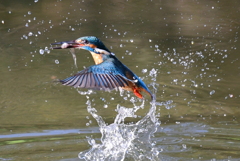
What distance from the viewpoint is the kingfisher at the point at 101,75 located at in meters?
3.21

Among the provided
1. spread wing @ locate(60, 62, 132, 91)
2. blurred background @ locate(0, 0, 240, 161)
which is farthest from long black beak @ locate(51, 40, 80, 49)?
blurred background @ locate(0, 0, 240, 161)

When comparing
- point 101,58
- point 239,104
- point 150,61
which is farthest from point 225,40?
point 101,58

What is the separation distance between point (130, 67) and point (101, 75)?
2450 millimetres

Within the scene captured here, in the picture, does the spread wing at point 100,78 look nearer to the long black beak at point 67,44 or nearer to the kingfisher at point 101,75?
the kingfisher at point 101,75

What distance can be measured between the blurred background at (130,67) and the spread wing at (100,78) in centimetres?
72

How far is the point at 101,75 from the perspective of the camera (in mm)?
3334

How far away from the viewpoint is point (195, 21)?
26.2 ft

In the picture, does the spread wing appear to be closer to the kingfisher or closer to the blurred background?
the kingfisher

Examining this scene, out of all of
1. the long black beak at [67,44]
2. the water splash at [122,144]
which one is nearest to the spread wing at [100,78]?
the long black beak at [67,44]

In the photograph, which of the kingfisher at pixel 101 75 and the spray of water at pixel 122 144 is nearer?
the kingfisher at pixel 101 75

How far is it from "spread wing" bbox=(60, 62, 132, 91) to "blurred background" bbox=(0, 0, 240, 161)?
72 centimetres

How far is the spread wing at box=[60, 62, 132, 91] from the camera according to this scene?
3186 mm

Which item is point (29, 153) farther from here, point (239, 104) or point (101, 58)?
point (239, 104)

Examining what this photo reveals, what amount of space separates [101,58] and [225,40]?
3.69 meters
